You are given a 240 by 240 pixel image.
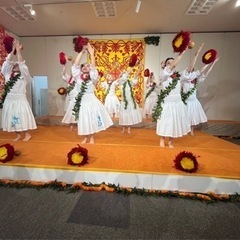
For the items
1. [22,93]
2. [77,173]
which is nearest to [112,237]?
[77,173]

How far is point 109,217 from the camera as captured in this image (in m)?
1.69

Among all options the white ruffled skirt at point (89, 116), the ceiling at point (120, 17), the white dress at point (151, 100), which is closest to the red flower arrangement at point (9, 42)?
the white ruffled skirt at point (89, 116)

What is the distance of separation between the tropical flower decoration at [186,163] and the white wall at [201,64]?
4.93 meters

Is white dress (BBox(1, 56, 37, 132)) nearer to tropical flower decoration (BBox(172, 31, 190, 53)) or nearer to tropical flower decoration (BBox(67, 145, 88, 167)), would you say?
tropical flower decoration (BBox(67, 145, 88, 167))

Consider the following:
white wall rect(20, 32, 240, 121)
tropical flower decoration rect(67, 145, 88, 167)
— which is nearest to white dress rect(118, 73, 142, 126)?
tropical flower decoration rect(67, 145, 88, 167)

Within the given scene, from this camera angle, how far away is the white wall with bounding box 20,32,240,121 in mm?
6305

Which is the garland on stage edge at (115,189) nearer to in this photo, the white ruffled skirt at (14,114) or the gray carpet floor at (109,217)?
the gray carpet floor at (109,217)

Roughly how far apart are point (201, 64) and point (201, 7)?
2369 mm

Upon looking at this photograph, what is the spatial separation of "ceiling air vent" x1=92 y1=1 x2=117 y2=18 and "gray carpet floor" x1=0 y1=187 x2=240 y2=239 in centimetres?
416

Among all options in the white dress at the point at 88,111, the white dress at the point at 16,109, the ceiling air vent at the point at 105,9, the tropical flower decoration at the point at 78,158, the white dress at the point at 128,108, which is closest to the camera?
the tropical flower decoration at the point at 78,158

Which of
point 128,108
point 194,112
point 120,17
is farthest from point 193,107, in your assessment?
point 120,17

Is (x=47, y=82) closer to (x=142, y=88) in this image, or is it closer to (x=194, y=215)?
(x=142, y=88)

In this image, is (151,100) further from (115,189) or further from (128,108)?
(115,189)

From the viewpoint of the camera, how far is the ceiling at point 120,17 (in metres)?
4.38
